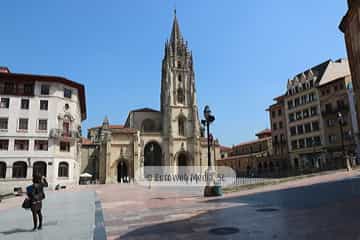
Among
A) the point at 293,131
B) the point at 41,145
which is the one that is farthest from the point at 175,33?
the point at 41,145

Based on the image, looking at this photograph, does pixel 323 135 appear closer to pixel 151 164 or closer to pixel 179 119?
pixel 179 119

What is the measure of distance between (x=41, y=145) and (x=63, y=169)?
451 centimetres

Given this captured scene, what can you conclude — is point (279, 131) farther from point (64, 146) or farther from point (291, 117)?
point (64, 146)

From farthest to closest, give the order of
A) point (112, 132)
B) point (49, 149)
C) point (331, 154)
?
point (112, 132)
point (331, 154)
point (49, 149)

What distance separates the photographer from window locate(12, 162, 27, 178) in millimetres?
32656

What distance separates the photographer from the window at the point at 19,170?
32656 millimetres

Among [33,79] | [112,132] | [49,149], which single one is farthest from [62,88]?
[112,132]

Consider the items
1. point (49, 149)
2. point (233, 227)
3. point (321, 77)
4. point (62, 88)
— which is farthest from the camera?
point (321, 77)

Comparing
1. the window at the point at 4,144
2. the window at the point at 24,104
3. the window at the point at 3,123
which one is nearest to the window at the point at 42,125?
the window at the point at 24,104

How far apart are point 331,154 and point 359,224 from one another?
133ft

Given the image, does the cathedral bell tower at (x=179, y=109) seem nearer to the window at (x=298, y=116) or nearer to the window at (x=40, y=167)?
the window at (x=298, y=116)

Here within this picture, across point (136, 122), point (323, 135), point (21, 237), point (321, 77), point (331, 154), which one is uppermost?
point (321, 77)

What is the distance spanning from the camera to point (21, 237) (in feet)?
23.7

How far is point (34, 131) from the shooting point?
3409 centimetres
